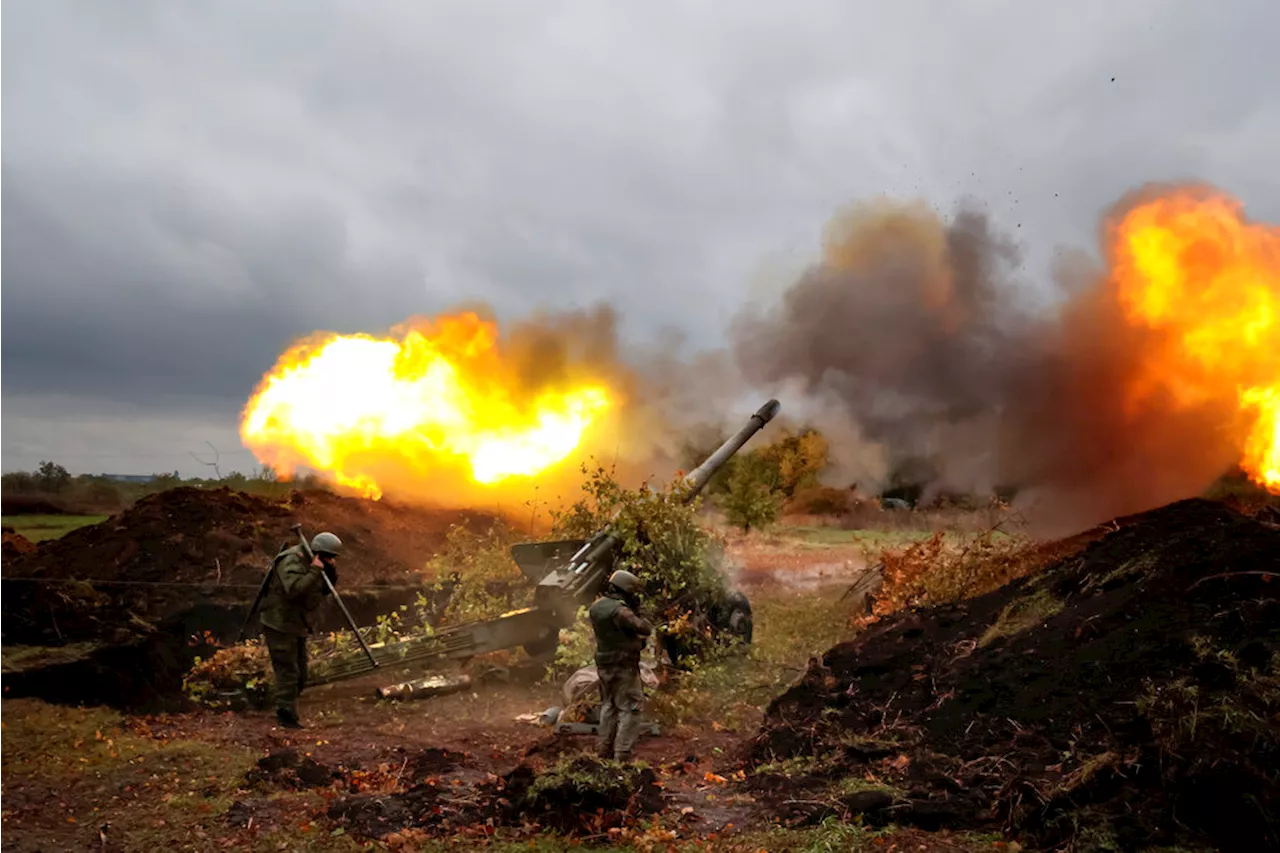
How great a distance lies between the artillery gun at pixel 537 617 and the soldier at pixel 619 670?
136 inches

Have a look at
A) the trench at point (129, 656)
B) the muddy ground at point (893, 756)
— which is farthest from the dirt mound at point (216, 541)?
the muddy ground at point (893, 756)

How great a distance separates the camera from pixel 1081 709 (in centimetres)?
739

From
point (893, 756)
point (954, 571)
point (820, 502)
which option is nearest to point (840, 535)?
point (820, 502)

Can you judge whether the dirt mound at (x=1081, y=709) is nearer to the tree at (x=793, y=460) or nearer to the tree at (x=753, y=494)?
the tree at (x=793, y=460)

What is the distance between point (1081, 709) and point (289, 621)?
29.5 ft

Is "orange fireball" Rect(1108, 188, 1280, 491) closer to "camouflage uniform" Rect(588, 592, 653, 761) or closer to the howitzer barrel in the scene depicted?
the howitzer barrel

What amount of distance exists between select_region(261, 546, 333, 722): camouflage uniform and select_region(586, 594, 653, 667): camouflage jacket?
4.20 meters

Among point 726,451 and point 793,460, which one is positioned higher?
point 793,460

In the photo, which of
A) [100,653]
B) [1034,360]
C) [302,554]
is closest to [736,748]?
[302,554]

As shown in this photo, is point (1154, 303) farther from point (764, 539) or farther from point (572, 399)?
point (764, 539)

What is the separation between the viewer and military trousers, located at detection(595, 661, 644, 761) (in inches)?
354

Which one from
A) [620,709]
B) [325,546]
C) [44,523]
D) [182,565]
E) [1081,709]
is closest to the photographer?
[1081,709]

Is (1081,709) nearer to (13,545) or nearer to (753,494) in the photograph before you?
(13,545)

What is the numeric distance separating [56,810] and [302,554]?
4.32 metres
